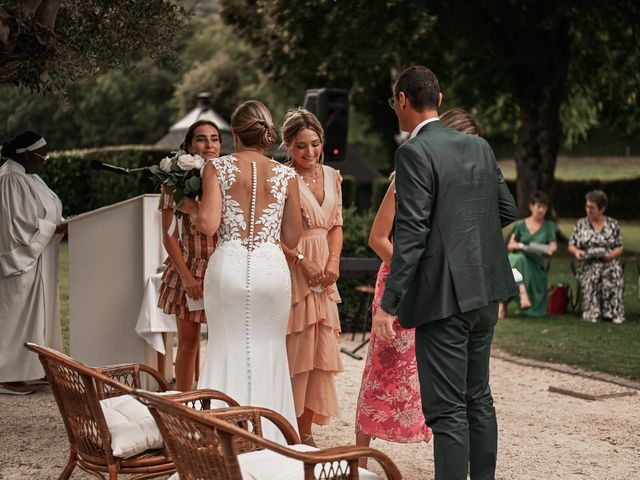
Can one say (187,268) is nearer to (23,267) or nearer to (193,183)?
(193,183)

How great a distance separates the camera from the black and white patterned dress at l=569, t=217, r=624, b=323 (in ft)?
44.8

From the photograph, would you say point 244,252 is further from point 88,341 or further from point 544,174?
point 544,174

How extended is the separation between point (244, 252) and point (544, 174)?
20.1m

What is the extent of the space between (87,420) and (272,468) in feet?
3.79

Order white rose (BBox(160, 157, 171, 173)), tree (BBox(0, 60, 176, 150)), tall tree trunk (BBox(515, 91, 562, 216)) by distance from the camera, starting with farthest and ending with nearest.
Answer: tree (BBox(0, 60, 176, 150)) < tall tree trunk (BBox(515, 91, 562, 216)) < white rose (BBox(160, 157, 171, 173))

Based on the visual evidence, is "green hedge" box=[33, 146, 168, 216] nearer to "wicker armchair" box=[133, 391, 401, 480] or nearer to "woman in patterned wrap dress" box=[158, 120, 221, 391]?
"woman in patterned wrap dress" box=[158, 120, 221, 391]

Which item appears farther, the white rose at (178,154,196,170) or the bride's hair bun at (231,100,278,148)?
the white rose at (178,154,196,170)

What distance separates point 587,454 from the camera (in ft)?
21.9

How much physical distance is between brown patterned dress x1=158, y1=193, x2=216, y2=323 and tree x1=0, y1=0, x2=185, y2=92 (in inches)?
45.3

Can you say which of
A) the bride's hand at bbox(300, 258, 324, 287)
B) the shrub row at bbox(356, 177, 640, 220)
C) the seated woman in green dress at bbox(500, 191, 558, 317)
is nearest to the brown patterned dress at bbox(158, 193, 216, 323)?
the bride's hand at bbox(300, 258, 324, 287)

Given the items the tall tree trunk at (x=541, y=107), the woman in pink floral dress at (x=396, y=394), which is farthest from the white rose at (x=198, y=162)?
the tall tree trunk at (x=541, y=107)

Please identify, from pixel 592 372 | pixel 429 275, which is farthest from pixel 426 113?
pixel 592 372

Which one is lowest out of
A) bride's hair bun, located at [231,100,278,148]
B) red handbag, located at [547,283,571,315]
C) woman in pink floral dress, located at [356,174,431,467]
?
red handbag, located at [547,283,571,315]

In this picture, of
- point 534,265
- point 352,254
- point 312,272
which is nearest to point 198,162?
point 312,272
